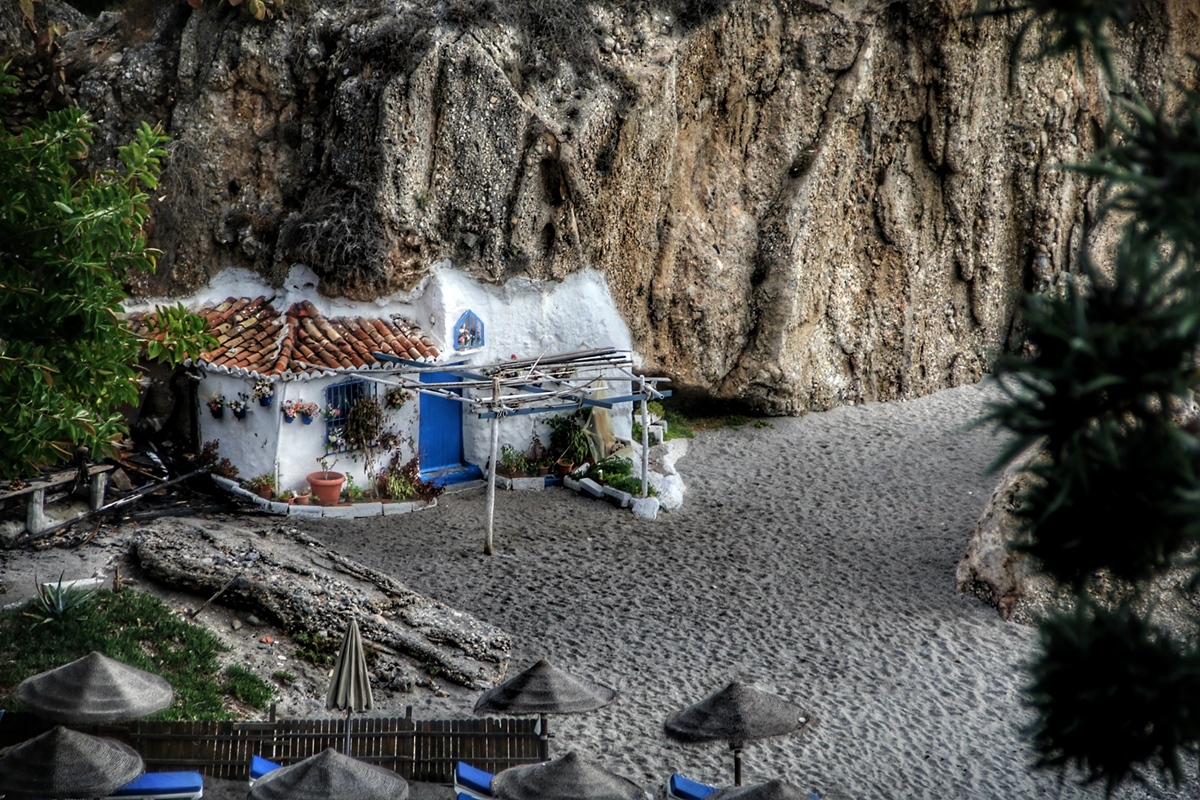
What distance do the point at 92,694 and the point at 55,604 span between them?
3690mm

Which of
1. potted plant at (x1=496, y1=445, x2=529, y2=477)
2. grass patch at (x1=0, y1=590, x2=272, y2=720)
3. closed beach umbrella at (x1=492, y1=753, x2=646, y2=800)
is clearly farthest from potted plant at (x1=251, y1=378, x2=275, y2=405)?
closed beach umbrella at (x1=492, y1=753, x2=646, y2=800)

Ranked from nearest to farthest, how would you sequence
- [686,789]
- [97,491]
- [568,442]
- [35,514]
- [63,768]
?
[63,768] → [686,789] → [35,514] → [97,491] → [568,442]

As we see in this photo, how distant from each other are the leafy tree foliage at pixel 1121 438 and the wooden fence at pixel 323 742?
6228 mm

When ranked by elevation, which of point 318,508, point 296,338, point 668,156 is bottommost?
point 318,508

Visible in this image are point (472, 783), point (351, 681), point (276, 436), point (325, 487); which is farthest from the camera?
point (325, 487)

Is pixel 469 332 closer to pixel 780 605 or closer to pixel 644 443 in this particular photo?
pixel 644 443

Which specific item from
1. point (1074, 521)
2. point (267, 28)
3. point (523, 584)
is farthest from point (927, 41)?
point (1074, 521)

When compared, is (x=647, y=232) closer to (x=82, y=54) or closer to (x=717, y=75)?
(x=717, y=75)

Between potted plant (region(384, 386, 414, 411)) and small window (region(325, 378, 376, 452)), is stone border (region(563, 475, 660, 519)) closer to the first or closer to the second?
potted plant (region(384, 386, 414, 411))

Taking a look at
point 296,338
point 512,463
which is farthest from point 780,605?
point 296,338

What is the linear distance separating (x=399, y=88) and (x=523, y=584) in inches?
341

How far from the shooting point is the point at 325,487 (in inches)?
727

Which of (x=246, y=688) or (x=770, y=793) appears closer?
(x=770, y=793)

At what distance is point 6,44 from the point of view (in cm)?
2017
